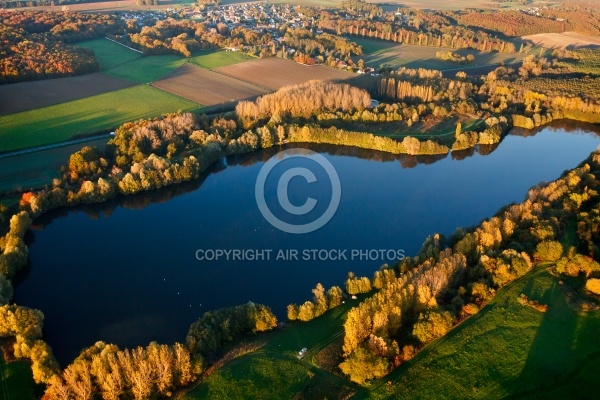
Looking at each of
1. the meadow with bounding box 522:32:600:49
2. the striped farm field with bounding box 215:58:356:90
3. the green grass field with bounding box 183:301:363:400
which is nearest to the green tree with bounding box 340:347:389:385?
the green grass field with bounding box 183:301:363:400

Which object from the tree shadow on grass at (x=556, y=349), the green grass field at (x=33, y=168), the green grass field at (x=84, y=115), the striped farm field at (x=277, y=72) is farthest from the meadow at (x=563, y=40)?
the green grass field at (x=33, y=168)

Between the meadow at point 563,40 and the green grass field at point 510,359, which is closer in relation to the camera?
the green grass field at point 510,359

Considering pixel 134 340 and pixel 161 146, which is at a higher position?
pixel 161 146

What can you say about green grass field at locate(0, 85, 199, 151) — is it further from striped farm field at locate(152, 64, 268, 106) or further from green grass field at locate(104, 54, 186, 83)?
green grass field at locate(104, 54, 186, 83)

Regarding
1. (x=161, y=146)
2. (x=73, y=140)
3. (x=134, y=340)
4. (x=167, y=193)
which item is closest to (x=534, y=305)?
(x=134, y=340)

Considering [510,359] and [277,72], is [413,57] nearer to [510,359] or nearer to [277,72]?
[277,72]

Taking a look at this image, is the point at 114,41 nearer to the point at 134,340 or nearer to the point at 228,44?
the point at 228,44
